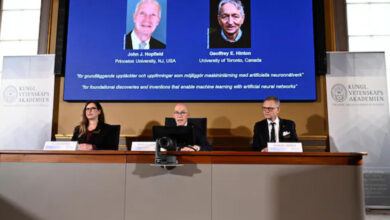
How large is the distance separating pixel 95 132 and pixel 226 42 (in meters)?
2.15

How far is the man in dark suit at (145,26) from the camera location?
470cm

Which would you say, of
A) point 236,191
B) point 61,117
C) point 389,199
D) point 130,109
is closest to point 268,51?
point 130,109

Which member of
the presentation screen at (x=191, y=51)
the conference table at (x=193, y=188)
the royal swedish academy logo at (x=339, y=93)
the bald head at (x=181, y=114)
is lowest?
the conference table at (x=193, y=188)

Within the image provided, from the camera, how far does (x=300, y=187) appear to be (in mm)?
2352

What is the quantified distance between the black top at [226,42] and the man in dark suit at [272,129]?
1.23 metres

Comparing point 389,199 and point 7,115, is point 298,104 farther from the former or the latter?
point 7,115

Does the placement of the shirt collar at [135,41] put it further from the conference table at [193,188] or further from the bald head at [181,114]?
the conference table at [193,188]

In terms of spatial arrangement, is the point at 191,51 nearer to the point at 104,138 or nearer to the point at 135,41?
the point at 135,41

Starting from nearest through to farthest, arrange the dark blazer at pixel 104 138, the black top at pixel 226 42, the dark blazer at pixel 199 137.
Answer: the dark blazer at pixel 104 138, the dark blazer at pixel 199 137, the black top at pixel 226 42

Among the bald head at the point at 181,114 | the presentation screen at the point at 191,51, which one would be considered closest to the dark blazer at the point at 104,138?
the bald head at the point at 181,114

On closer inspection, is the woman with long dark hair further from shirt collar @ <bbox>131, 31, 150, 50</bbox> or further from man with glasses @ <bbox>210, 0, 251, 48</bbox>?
man with glasses @ <bbox>210, 0, 251, 48</bbox>

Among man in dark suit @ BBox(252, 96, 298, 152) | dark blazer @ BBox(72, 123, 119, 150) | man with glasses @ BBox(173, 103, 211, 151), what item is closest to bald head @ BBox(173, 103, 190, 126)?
man with glasses @ BBox(173, 103, 211, 151)

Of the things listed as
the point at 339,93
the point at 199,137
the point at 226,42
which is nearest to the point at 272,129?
the point at 199,137

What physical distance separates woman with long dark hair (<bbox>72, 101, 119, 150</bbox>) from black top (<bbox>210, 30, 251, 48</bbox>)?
1.85 metres
